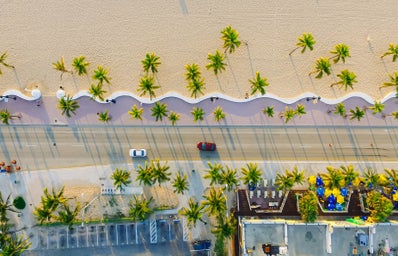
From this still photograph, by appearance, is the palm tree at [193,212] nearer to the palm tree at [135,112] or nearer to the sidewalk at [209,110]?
the sidewalk at [209,110]

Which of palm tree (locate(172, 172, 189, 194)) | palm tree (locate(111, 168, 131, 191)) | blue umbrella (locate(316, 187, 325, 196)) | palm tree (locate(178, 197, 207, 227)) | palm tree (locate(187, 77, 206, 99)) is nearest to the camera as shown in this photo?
palm tree (locate(178, 197, 207, 227))

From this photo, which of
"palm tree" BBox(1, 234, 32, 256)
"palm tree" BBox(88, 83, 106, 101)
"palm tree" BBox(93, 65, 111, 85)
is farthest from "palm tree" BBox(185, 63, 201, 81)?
"palm tree" BBox(1, 234, 32, 256)

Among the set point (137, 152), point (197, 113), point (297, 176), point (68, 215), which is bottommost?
point (68, 215)

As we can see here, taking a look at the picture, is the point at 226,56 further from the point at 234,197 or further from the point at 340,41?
the point at 234,197

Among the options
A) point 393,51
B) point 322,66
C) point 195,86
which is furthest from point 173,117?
point 393,51

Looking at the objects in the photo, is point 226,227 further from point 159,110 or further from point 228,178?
point 159,110

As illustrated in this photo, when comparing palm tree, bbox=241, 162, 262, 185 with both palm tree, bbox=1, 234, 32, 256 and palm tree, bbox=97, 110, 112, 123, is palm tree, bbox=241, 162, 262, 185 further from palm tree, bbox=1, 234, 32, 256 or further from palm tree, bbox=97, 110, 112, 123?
palm tree, bbox=1, 234, 32, 256

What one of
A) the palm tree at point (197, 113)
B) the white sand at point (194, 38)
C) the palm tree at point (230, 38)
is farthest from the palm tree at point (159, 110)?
the palm tree at point (230, 38)
